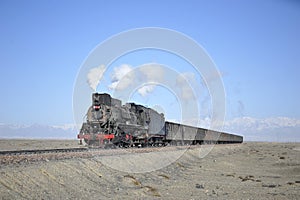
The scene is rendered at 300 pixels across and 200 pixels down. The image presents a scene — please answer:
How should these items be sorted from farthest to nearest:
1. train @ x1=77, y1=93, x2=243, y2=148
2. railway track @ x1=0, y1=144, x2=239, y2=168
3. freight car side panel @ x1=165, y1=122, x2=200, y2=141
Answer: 1. freight car side panel @ x1=165, y1=122, x2=200, y2=141
2. train @ x1=77, y1=93, x2=243, y2=148
3. railway track @ x1=0, y1=144, x2=239, y2=168

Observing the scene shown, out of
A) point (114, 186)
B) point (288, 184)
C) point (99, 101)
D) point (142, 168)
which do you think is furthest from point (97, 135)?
point (288, 184)

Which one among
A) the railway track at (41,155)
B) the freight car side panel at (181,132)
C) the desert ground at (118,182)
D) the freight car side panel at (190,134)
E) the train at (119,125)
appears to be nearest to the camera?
the desert ground at (118,182)

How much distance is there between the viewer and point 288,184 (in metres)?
26.6

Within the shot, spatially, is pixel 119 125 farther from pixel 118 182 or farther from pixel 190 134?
pixel 190 134

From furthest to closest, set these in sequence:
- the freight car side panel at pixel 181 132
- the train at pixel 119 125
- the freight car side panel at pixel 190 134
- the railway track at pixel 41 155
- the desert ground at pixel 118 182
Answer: the freight car side panel at pixel 190 134, the freight car side panel at pixel 181 132, the train at pixel 119 125, the railway track at pixel 41 155, the desert ground at pixel 118 182

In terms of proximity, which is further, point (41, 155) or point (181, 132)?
point (181, 132)

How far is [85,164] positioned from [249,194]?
9.52 meters

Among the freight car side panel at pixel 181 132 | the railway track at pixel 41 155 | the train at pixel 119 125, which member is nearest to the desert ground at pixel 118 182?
the railway track at pixel 41 155

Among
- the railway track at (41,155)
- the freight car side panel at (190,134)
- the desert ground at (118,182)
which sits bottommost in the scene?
the desert ground at (118,182)

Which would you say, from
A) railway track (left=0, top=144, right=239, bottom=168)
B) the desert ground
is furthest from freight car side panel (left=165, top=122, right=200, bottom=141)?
railway track (left=0, top=144, right=239, bottom=168)

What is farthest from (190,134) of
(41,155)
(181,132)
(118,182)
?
(118,182)

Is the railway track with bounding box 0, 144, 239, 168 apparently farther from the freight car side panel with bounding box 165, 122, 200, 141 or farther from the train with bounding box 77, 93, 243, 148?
the freight car side panel with bounding box 165, 122, 200, 141

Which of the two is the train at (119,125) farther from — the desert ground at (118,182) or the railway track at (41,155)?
the desert ground at (118,182)

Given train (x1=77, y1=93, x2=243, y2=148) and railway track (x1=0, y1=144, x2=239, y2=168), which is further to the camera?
train (x1=77, y1=93, x2=243, y2=148)
